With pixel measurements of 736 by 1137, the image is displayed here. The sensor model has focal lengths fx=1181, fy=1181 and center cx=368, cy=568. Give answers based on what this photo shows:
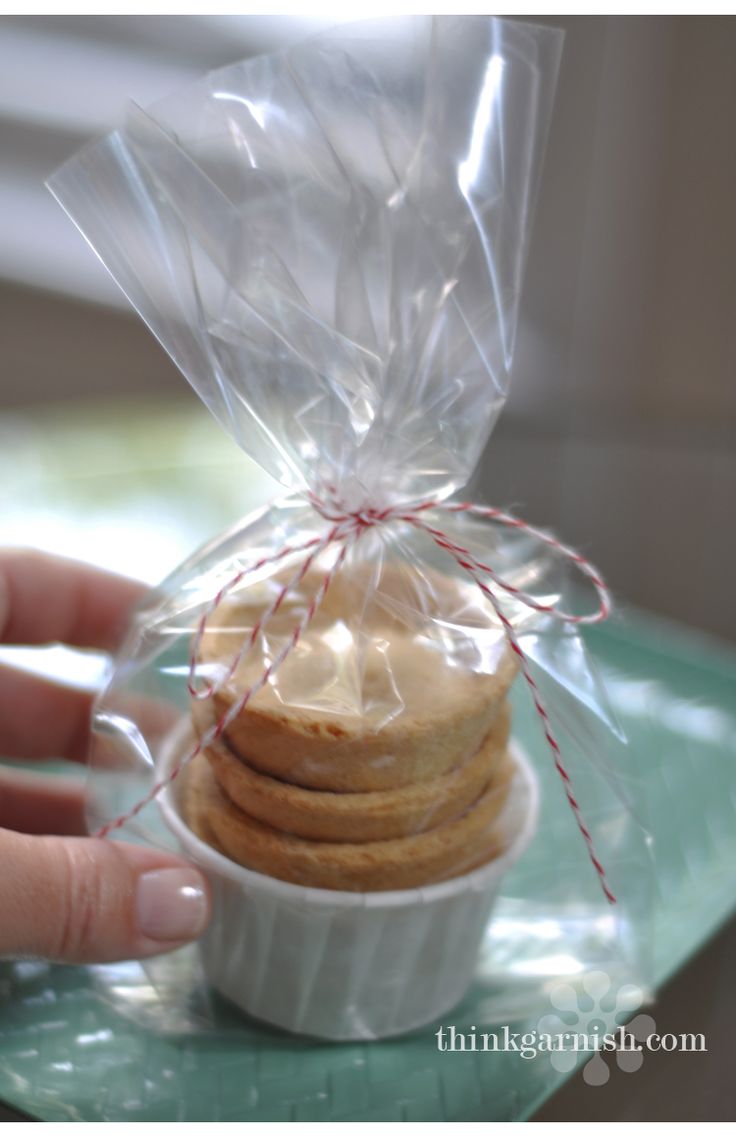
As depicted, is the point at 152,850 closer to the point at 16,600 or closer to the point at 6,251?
the point at 16,600

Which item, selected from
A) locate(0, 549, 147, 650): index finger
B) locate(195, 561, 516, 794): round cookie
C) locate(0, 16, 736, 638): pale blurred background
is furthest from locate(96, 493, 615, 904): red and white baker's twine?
locate(0, 16, 736, 638): pale blurred background

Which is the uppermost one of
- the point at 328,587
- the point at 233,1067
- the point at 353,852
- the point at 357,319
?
the point at 357,319

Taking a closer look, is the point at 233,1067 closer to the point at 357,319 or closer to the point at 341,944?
the point at 341,944

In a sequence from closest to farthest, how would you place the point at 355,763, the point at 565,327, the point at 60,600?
1. the point at 355,763
2. the point at 60,600
3. the point at 565,327

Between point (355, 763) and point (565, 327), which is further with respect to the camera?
point (565, 327)

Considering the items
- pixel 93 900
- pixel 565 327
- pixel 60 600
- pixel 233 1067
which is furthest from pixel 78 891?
pixel 565 327

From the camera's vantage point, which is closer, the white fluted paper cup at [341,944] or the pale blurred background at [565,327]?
the white fluted paper cup at [341,944]

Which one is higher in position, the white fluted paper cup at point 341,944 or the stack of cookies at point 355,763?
the stack of cookies at point 355,763

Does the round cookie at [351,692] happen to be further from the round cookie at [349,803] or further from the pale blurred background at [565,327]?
the pale blurred background at [565,327]

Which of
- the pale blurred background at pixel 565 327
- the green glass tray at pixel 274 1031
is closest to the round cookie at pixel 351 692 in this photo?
the green glass tray at pixel 274 1031
